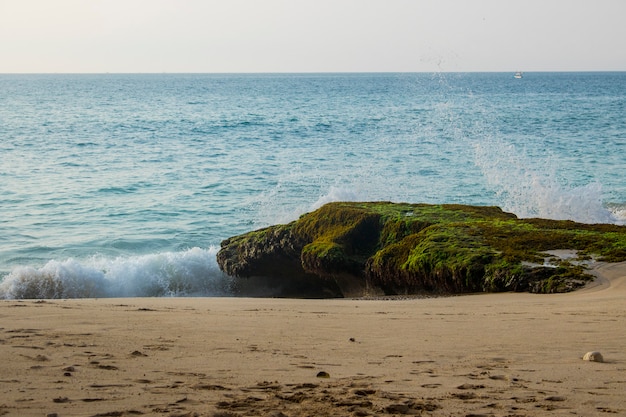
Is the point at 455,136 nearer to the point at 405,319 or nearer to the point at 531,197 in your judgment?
the point at 531,197

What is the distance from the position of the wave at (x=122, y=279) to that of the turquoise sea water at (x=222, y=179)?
0.03 metres

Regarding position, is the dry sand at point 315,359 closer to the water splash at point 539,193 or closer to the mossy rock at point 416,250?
the mossy rock at point 416,250

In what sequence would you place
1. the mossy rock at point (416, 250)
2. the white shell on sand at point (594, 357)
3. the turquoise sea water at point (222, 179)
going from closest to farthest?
the white shell on sand at point (594, 357), the mossy rock at point (416, 250), the turquoise sea water at point (222, 179)

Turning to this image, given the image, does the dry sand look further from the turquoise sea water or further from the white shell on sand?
the turquoise sea water

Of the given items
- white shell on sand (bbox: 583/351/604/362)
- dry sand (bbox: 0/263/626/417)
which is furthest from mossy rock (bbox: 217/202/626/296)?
white shell on sand (bbox: 583/351/604/362)

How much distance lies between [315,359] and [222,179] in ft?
59.1

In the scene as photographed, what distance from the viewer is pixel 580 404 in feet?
13.5

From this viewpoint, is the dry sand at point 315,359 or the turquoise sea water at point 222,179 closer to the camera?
the dry sand at point 315,359

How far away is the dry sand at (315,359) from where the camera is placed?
160 inches

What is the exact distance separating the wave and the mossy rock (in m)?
0.82

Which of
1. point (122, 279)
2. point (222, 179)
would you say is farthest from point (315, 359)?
point (222, 179)

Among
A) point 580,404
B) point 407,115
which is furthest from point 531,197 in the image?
point 407,115

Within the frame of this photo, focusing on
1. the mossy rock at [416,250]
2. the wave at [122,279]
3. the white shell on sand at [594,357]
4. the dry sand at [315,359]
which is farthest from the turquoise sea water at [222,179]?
the white shell on sand at [594,357]

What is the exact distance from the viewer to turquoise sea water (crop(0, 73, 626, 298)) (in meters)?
13.3
